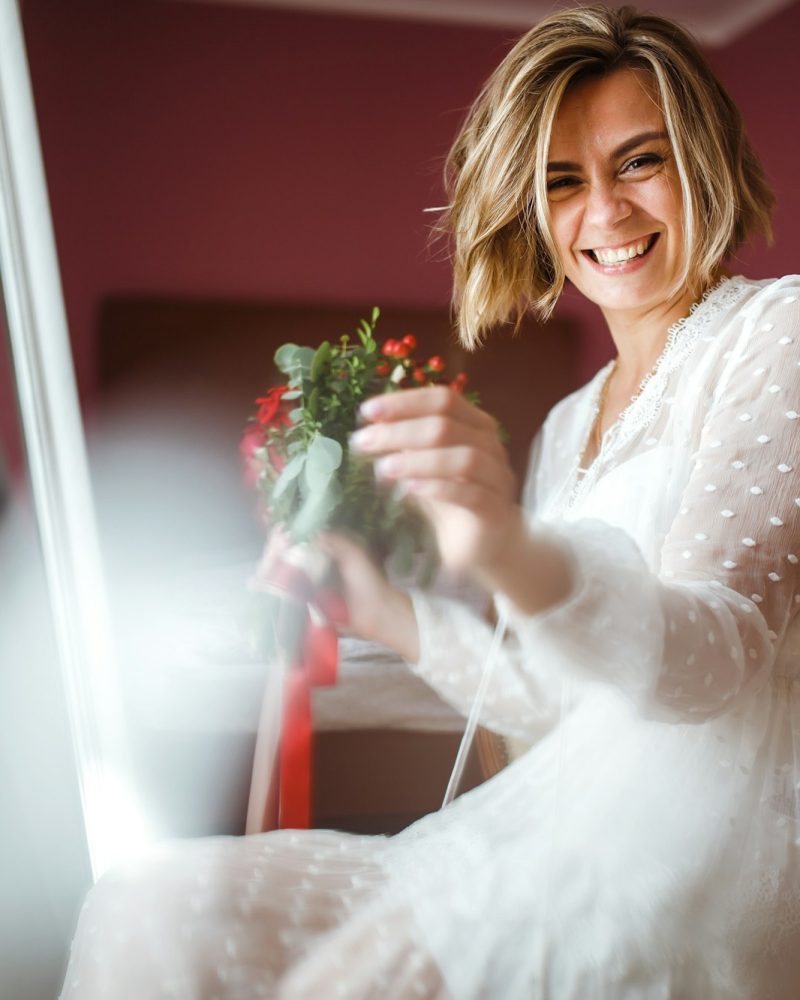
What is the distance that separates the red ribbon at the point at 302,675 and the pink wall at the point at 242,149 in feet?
2.94

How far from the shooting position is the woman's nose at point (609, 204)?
67cm

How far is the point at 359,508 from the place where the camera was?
47 centimetres

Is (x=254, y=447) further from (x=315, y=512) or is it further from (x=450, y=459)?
(x=450, y=459)

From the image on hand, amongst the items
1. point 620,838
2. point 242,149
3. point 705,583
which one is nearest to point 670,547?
point 705,583

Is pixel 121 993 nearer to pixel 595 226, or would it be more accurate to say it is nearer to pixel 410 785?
pixel 410 785

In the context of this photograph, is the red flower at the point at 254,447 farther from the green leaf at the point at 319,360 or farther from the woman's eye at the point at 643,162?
the woman's eye at the point at 643,162

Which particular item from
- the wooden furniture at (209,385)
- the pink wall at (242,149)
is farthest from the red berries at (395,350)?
the pink wall at (242,149)

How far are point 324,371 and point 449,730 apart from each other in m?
0.45

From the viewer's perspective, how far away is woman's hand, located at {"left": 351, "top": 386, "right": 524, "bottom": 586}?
349 mm

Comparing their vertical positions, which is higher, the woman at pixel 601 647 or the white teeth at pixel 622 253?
the white teeth at pixel 622 253

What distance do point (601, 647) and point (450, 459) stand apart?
0.12 meters

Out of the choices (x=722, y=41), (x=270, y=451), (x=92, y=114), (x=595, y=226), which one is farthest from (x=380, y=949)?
(x=92, y=114)

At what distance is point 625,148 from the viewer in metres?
0.66

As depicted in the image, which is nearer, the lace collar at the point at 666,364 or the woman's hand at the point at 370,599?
the woman's hand at the point at 370,599
